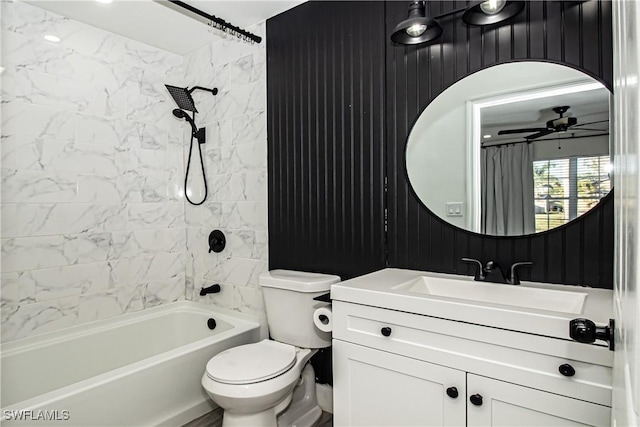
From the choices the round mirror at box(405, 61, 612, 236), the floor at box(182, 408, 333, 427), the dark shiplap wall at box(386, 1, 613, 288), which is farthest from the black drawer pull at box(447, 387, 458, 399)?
the floor at box(182, 408, 333, 427)

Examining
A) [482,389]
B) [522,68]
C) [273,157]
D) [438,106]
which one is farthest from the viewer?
[273,157]

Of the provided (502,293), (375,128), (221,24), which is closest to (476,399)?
(502,293)

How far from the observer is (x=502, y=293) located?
1.55 m

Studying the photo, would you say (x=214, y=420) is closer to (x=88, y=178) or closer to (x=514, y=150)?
(x=88, y=178)

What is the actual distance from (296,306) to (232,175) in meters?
1.17

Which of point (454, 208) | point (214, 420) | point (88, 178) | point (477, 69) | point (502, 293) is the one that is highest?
point (477, 69)

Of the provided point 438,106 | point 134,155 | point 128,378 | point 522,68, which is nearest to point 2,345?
point 128,378

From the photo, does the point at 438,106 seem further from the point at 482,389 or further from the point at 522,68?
the point at 482,389

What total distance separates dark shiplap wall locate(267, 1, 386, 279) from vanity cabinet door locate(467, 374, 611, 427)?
0.85m

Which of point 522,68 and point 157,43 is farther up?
point 157,43

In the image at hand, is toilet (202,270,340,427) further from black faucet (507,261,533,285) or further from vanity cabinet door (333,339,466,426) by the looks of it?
black faucet (507,261,533,285)

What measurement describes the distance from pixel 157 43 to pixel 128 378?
2289mm

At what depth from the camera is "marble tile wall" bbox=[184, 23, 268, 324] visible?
2561 mm

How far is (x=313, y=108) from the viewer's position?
225 cm
